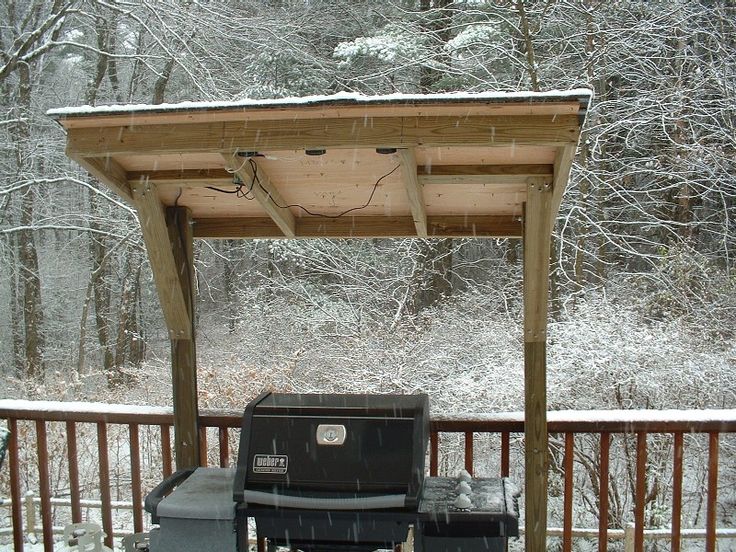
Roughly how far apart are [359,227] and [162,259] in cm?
90

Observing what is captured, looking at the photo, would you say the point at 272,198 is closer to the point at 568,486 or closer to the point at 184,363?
the point at 184,363

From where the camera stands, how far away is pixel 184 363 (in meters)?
2.86

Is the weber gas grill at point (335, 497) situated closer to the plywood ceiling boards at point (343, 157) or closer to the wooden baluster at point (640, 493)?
the wooden baluster at point (640, 493)

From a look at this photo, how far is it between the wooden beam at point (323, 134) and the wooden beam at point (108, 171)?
93 millimetres

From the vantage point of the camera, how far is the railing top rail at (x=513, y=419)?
107 inches

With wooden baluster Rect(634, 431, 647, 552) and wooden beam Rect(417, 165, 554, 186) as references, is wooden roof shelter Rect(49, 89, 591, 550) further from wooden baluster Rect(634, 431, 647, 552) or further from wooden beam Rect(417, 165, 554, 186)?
wooden baluster Rect(634, 431, 647, 552)

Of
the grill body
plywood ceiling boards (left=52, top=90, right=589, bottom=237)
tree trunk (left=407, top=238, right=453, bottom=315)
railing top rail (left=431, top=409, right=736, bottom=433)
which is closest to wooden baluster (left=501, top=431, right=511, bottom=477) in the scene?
railing top rail (left=431, top=409, right=736, bottom=433)

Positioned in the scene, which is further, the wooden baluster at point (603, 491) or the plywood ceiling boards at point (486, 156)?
the wooden baluster at point (603, 491)

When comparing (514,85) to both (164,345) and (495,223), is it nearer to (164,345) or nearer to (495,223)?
(495,223)

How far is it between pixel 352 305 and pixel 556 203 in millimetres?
6341

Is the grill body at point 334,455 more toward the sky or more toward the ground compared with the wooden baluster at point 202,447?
more toward the sky

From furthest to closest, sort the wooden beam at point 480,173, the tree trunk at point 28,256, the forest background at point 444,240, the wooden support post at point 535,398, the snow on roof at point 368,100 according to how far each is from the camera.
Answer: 1. the tree trunk at point 28,256
2. the forest background at point 444,240
3. the wooden support post at point 535,398
4. the wooden beam at point 480,173
5. the snow on roof at point 368,100

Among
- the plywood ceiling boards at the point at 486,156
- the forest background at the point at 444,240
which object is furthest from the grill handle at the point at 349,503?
the forest background at the point at 444,240

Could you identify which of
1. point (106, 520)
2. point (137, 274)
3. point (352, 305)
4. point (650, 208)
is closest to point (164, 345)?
point (137, 274)
